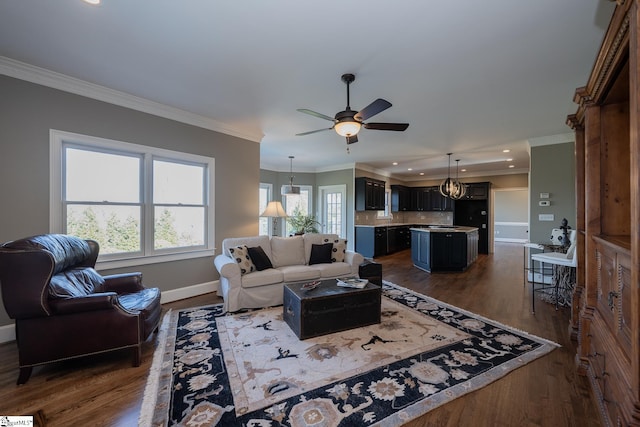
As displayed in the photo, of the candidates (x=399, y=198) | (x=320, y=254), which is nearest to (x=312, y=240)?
(x=320, y=254)

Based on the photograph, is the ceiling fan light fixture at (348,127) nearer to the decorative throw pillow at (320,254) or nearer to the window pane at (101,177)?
the decorative throw pillow at (320,254)

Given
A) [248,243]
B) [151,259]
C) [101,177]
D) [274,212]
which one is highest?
[101,177]

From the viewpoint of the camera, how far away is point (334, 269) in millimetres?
3939

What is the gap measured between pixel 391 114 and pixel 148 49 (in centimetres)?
292

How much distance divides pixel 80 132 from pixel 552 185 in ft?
23.9

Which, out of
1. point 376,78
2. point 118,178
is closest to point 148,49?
point 118,178

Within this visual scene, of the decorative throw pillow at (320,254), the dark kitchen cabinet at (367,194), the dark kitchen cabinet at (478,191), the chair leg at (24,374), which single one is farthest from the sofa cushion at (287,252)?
the dark kitchen cabinet at (478,191)

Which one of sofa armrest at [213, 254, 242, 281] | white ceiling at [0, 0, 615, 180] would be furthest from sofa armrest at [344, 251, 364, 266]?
white ceiling at [0, 0, 615, 180]

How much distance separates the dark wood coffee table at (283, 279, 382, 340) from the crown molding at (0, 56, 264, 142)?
2864mm

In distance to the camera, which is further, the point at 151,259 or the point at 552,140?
the point at 552,140

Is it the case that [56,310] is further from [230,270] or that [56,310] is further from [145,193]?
[145,193]

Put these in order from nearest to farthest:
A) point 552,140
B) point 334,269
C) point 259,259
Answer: point 259,259
point 334,269
point 552,140

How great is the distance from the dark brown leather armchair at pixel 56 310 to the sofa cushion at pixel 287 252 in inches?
74.6

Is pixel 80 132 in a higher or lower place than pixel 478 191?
higher
